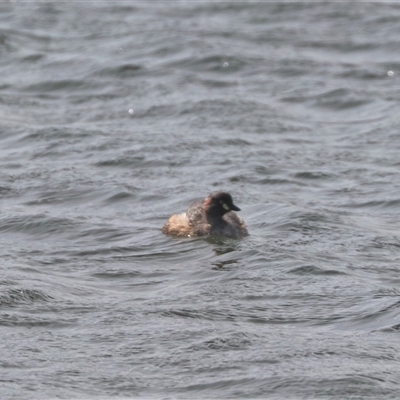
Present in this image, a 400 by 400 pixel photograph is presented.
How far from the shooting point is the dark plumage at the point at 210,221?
51.4 ft

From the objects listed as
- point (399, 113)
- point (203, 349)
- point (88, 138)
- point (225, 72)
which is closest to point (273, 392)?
point (203, 349)

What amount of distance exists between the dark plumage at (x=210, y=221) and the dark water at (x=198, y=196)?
209 millimetres

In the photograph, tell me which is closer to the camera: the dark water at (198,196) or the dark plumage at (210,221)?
the dark water at (198,196)

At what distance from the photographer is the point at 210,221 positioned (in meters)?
15.8

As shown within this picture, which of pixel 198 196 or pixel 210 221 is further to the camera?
pixel 198 196

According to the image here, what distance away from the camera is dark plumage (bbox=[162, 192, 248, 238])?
15.7m

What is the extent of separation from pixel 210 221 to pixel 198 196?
1.83m

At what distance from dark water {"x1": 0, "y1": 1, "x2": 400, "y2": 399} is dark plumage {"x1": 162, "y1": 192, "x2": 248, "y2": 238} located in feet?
0.69

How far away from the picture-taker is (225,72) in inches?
967

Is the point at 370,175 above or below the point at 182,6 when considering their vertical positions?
below

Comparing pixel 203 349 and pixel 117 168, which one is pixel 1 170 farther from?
pixel 203 349

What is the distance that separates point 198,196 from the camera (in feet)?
57.6

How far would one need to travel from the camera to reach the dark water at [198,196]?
11.0 meters

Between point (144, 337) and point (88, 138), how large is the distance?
922cm
